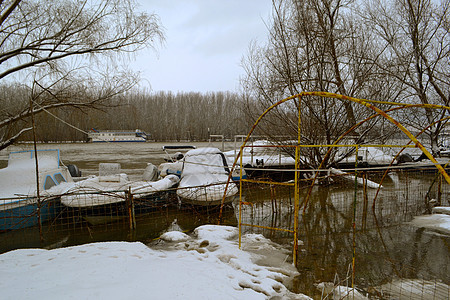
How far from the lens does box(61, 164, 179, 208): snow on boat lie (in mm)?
7152

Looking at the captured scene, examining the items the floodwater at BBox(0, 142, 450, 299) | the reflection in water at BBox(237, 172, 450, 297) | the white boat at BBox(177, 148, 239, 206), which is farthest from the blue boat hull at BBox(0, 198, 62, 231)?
the reflection in water at BBox(237, 172, 450, 297)

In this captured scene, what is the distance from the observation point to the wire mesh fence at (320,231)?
442 centimetres

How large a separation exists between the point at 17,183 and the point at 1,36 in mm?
4336

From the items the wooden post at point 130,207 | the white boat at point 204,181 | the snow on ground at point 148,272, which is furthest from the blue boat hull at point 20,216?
the white boat at point 204,181

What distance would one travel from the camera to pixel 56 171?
885cm

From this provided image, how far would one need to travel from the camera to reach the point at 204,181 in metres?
9.27

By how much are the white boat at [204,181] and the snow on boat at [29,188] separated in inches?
141

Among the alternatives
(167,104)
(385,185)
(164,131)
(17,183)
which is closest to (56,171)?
(17,183)

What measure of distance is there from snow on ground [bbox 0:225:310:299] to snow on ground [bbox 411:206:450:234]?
4391 millimetres

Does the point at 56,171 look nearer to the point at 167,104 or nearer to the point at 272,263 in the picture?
the point at 272,263

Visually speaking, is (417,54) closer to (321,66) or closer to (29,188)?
(321,66)

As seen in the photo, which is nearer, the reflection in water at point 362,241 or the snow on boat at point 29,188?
the reflection in water at point 362,241

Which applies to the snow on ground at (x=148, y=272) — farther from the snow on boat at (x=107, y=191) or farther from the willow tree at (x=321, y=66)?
the willow tree at (x=321, y=66)

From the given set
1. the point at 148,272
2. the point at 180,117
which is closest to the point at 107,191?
the point at 148,272
